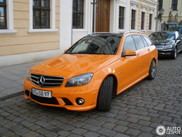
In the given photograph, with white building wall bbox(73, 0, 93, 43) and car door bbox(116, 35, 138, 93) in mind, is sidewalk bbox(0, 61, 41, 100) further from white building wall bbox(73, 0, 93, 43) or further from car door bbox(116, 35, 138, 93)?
white building wall bbox(73, 0, 93, 43)

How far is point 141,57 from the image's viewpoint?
635 cm

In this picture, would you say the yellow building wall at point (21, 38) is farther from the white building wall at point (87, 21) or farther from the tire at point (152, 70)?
the tire at point (152, 70)

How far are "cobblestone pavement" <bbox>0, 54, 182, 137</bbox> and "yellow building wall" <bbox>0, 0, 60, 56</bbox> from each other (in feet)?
12.3

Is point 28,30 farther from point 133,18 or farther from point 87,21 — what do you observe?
point 133,18

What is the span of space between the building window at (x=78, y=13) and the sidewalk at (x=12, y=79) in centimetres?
448

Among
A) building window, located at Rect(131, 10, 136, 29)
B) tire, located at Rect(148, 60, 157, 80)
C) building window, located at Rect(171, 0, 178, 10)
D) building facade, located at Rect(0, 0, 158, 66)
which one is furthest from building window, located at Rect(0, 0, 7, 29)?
building window, located at Rect(171, 0, 178, 10)

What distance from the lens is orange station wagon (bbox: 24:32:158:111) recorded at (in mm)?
4207

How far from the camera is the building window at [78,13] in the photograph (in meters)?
12.5

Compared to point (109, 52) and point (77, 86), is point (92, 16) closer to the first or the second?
point (109, 52)

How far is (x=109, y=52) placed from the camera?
17.6 feet

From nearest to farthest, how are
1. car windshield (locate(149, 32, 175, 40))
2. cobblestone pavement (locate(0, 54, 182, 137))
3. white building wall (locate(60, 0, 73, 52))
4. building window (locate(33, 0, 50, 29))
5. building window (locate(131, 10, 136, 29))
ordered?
cobblestone pavement (locate(0, 54, 182, 137)) < building window (locate(33, 0, 50, 29)) < white building wall (locate(60, 0, 73, 52)) < car windshield (locate(149, 32, 175, 40)) < building window (locate(131, 10, 136, 29))

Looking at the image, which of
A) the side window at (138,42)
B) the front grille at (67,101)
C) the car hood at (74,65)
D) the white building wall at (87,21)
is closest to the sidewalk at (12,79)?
the car hood at (74,65)

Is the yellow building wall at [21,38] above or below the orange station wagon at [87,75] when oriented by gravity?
above

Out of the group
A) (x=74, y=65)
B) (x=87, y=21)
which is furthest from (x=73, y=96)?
(x=87, y=21)
